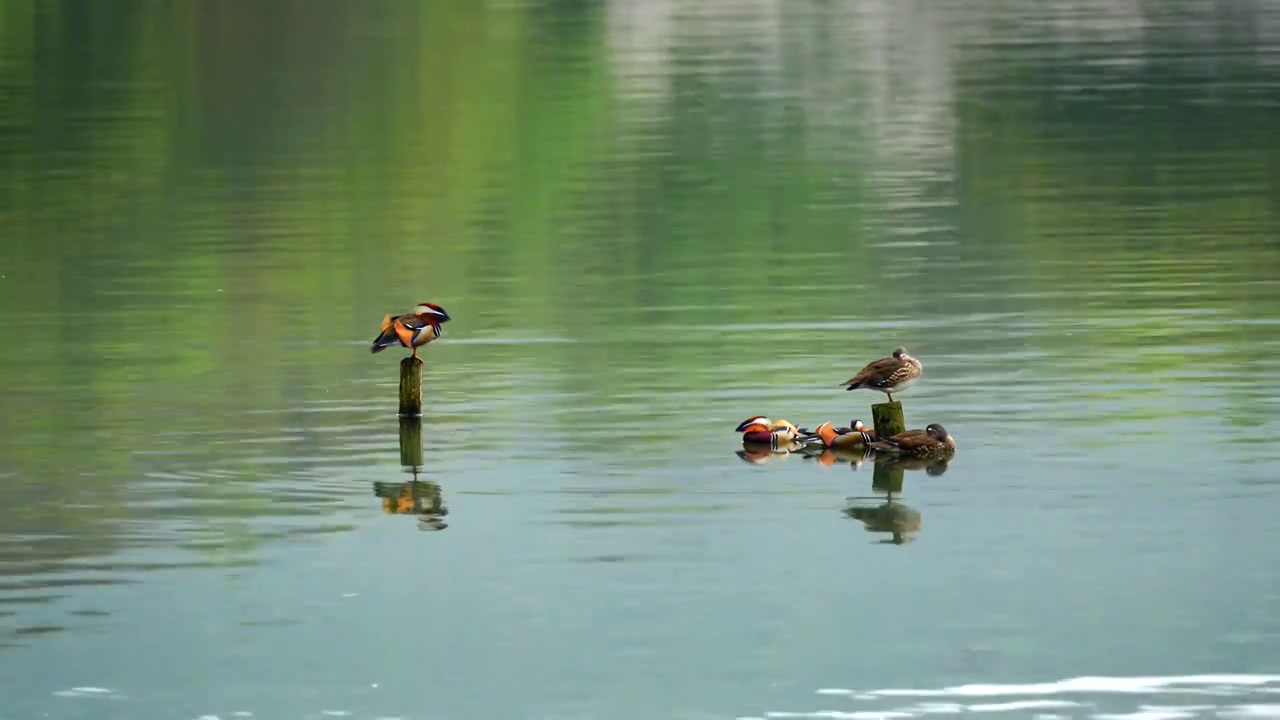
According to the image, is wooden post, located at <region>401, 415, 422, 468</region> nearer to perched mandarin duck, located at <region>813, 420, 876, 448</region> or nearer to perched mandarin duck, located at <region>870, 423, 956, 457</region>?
perched mandarin duck, located at <region>813, 420, 876, 448</region>

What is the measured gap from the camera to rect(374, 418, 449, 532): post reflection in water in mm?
18392

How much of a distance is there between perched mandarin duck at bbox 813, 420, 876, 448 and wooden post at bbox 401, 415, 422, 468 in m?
3.02

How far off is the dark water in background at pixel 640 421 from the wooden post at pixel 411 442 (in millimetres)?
132

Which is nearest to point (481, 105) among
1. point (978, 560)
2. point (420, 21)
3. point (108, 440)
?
point (420, 21)

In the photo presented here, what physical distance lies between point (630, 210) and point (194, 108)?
27.5 m

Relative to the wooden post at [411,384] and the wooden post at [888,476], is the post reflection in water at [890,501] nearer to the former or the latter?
the wooden post at [888,476]

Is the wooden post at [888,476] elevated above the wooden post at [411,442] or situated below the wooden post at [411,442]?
below

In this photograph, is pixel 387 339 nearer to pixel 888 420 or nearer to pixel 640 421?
pixel 640 421

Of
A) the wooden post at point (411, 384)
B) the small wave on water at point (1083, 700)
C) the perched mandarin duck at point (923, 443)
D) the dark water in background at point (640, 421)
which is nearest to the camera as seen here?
the small wave on water at point (1083, 700)

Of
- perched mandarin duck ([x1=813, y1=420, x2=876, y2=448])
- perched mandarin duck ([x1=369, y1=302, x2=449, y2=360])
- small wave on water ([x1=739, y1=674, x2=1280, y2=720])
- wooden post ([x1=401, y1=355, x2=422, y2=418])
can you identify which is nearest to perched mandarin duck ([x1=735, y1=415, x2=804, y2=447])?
perched mandarin duck ([x1=813, y1=420, x2=876, y2=448])

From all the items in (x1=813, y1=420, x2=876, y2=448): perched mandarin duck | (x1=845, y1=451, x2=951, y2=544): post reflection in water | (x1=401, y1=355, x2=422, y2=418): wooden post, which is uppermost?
(x1=401, y1=355, x2=422, y2=418): wooden post

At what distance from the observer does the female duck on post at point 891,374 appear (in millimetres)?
20250

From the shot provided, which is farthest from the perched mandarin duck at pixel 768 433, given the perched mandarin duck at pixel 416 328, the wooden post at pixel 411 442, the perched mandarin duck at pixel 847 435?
the perched mandarin duck at pixel 416 328

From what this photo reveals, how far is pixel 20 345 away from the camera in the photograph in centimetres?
2803
